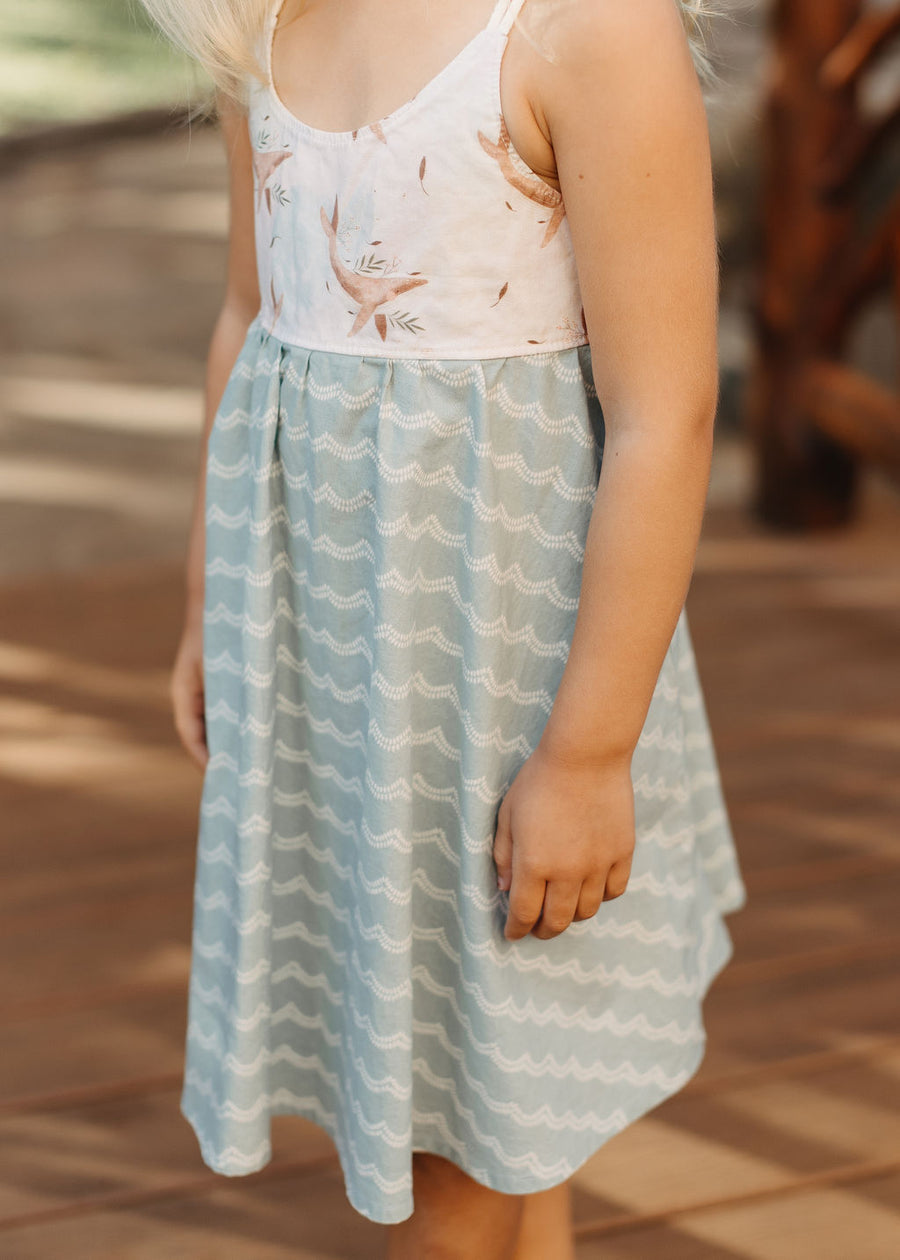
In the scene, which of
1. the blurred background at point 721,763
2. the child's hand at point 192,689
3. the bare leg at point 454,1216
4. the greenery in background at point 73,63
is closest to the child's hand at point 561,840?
the bare leg at point 454,1216

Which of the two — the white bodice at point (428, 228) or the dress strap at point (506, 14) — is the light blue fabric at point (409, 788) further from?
the dress strap at point (506, 14)

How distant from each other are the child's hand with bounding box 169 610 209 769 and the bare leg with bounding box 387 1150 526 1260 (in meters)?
0.35

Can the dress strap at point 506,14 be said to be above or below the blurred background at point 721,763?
above

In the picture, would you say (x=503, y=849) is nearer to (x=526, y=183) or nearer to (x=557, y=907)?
(x=557, y=907)

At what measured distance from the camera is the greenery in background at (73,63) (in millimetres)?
6129

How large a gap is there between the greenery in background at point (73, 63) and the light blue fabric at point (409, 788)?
5.74 metres

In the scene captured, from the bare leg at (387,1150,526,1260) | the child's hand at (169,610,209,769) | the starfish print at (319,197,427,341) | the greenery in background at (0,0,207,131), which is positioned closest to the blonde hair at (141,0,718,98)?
the starfish print at (319,197,427,341)

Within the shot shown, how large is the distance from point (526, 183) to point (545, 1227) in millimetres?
772

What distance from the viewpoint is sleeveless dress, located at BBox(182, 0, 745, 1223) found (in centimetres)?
77

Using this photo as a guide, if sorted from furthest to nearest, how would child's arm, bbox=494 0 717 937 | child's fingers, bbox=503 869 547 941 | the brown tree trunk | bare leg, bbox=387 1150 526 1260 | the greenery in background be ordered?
1. the greenery in background
2. the brown tree trunk
3. bare leg, bbox=387 1150 526 1260
4. child's fingers, bbox=503 869 547 941
5. child's arm, bbox=494 0 717 937

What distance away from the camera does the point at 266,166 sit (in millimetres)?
836

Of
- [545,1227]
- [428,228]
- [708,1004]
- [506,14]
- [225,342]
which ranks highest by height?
[506,14]

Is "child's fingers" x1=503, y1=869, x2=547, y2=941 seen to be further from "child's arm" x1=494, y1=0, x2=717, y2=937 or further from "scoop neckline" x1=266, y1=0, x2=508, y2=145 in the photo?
"scoop neckline" x1=266, y1=0, x2=508, y2=145

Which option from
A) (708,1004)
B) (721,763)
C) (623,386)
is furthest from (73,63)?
(623,386)
